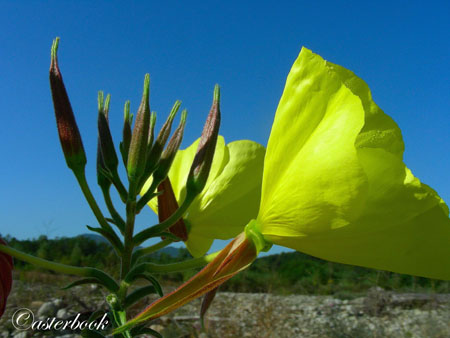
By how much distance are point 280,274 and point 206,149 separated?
990cm

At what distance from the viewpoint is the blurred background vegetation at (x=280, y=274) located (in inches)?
331

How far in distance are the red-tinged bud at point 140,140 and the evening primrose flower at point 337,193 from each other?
31 cm

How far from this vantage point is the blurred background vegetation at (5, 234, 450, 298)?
841 cm

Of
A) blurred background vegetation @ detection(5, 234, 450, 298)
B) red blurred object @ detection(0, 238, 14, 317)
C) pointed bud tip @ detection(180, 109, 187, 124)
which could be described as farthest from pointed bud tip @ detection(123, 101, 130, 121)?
blurred background vegetation @ detection(5, 234, 450, 298)

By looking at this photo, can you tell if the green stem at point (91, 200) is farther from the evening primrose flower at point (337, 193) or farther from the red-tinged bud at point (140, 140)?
the evening primrose flower at point (337, 193)

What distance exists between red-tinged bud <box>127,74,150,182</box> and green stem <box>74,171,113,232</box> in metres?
0.10

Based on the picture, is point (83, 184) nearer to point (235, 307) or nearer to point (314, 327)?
point (314, 327)

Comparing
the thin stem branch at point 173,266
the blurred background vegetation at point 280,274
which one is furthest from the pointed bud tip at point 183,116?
the blurred background vegetation at point 280,274

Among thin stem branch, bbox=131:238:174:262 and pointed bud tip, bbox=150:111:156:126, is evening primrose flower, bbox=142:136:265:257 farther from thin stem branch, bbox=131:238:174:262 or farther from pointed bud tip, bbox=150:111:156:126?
pointed bud tip, bbox=150:111:156:126

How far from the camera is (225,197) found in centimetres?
124

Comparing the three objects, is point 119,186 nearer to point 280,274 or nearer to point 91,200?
point 91,200

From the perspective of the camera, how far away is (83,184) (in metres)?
1.01

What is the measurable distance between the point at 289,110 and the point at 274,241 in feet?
0.81

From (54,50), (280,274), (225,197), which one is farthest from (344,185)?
(280,274)
